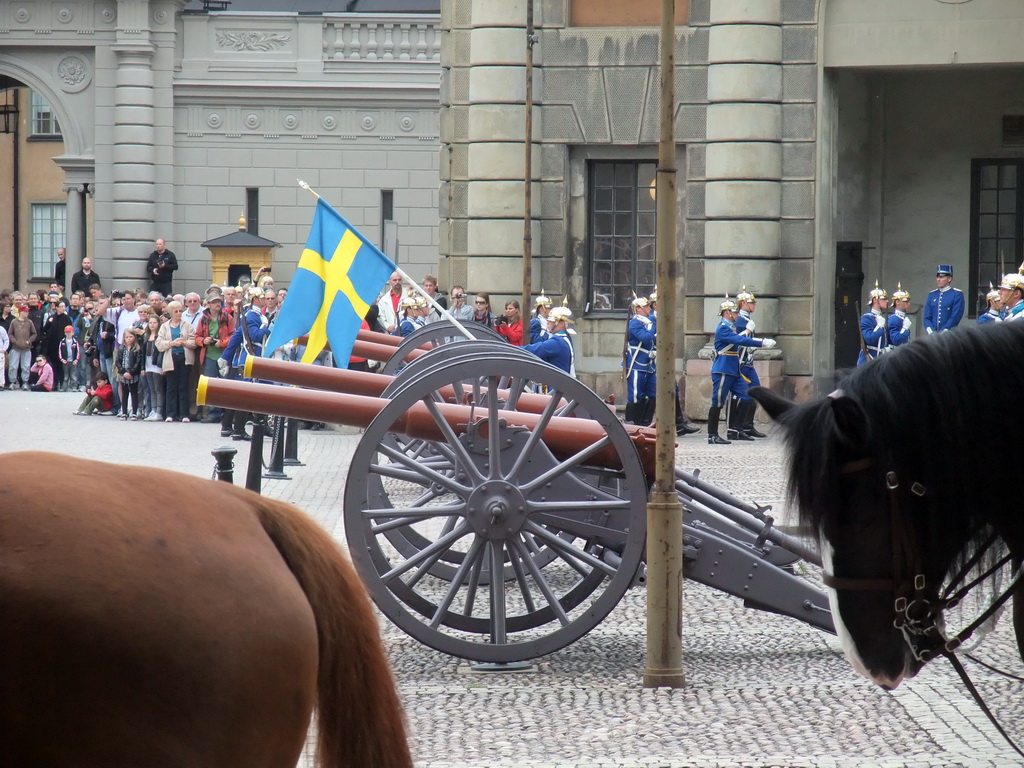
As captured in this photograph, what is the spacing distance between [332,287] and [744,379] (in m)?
11.1

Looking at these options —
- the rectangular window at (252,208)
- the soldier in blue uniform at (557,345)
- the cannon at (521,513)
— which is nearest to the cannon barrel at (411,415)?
the cannon at (521,513)

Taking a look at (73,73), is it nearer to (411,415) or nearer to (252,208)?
(252,208)

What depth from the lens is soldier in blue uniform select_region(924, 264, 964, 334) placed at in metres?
19.6

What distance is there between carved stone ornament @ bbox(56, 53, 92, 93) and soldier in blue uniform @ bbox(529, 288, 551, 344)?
16.5 m

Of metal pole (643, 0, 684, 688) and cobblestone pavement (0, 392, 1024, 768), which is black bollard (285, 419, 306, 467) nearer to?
cobblestone pavement (0, 392, 1024, 768)

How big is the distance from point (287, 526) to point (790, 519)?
4.32 ft

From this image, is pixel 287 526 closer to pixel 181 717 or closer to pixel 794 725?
pixel 181 717

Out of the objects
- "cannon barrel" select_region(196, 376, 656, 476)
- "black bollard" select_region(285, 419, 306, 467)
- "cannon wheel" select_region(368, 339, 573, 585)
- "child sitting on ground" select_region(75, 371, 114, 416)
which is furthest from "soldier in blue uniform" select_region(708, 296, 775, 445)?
"cannon barrel" select_region(196, 376, 656, 476)

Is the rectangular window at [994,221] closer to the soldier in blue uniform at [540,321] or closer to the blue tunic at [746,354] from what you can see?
the blue tunic at [746,354]

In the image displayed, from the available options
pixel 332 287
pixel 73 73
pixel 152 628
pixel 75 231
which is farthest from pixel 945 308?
pixel 75 231

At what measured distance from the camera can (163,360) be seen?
20.5 m

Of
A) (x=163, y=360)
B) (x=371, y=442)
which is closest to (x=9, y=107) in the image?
(x=163, y=360)

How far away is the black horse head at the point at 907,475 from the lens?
10.6 feet

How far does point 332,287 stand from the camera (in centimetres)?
864
